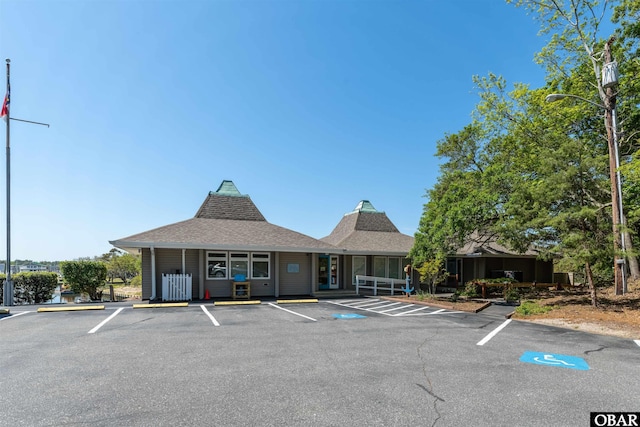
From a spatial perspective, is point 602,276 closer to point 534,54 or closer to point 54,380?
point 534,54

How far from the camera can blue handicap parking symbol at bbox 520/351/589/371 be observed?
5985mm

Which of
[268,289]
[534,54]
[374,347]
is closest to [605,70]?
[534,54]

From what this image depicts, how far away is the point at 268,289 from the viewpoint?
16.5m

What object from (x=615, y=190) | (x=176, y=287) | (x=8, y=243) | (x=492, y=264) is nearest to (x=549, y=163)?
(x=615, y=190)

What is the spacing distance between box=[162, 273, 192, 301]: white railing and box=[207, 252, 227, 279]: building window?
1191mm

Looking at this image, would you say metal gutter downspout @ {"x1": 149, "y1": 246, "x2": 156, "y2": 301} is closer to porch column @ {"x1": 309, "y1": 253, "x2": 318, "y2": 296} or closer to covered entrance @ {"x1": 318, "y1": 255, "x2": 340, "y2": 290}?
porch column @ {"x1": 309, "y1": 253, "x2": 318, "y2": 296}

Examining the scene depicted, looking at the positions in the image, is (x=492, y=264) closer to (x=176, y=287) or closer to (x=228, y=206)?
(x=228, y=206)

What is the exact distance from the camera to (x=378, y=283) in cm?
2008

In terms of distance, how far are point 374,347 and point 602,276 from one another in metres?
22.6

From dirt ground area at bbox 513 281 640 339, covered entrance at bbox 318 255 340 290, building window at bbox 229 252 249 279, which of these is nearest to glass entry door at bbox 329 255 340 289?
covered entrance at bbox 318 255 340 290

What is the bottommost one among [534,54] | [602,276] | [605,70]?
[602,276]

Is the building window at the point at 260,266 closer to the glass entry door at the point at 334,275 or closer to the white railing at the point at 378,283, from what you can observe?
the glass entry door at the point at 334,275

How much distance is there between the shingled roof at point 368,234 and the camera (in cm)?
1917

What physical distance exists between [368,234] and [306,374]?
16762 millimetres
